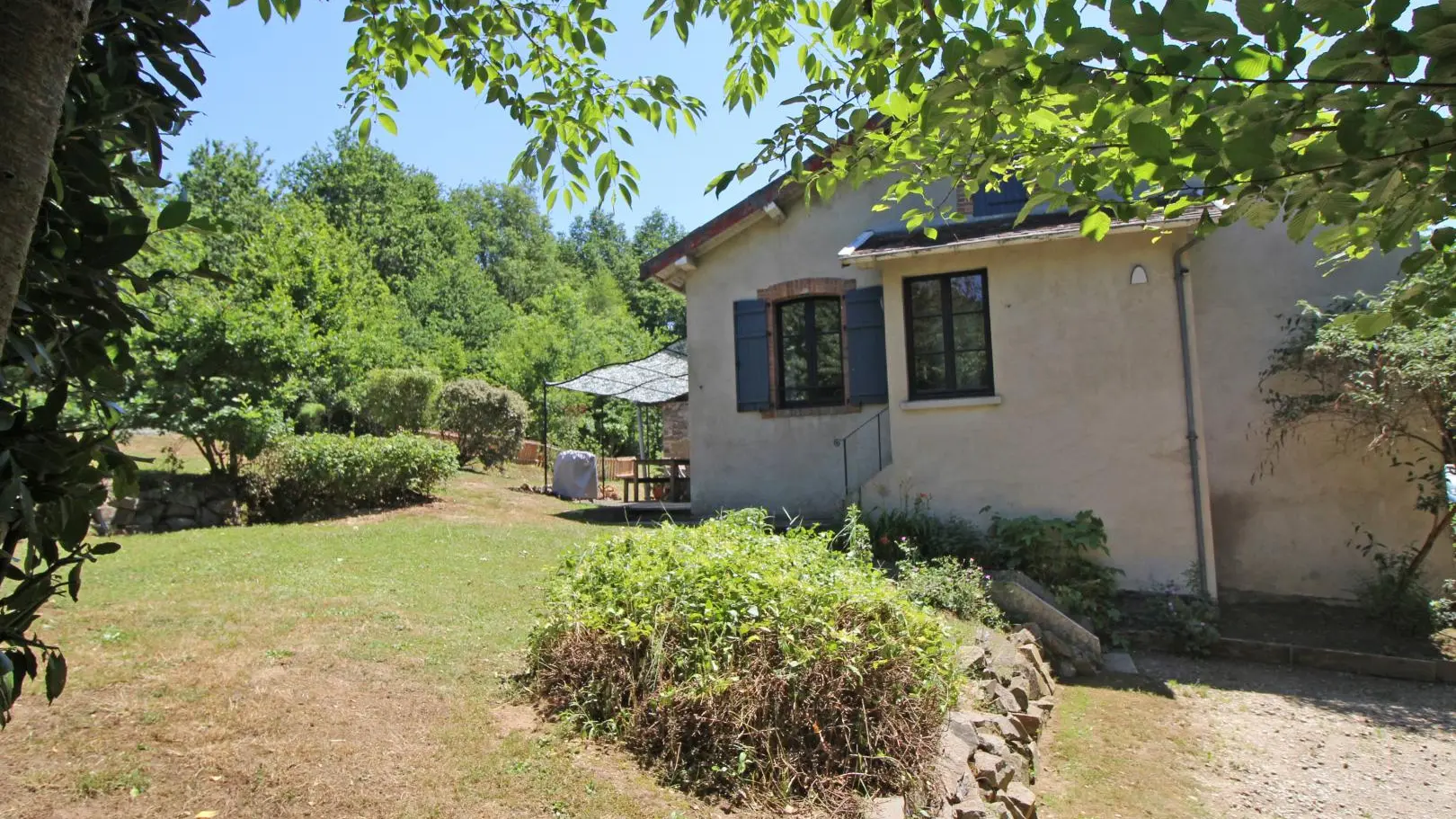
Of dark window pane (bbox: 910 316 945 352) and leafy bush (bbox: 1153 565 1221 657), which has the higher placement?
dark window pane (bbox: 910 316 945 352)

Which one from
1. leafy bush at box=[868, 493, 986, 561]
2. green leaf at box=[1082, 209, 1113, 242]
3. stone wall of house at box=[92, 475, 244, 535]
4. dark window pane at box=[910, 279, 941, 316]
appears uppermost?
dark window pane at box=[910, 279, 941, 316]

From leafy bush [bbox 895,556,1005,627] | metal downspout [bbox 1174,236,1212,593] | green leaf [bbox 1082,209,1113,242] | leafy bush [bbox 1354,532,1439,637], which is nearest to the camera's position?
green leaf [bbox 1082,209,1113,242]

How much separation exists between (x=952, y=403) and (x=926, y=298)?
1495 mm

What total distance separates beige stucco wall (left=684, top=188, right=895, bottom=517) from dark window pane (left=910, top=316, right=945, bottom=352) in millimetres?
1158

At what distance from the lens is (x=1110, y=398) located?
378 inches

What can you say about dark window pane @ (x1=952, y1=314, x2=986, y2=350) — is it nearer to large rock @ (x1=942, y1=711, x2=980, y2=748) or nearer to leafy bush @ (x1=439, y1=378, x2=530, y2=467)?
large rock @ (x1=942, y1=711, x2=980, y2=748)

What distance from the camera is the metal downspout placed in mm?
9211

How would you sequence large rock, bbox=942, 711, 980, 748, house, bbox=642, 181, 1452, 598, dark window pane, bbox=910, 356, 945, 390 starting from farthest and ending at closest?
dark window pane, bbox=910, 356, 945, 390, house, bbox=642, 181, 1452, 598, large rock, bbox=942, 711, 980, 748

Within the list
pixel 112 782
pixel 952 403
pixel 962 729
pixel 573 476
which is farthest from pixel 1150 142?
pixel 573 476

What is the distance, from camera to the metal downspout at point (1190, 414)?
921cm

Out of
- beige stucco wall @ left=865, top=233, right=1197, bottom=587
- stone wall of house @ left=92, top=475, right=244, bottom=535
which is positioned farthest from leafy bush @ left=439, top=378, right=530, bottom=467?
beige stucco wall @ left=865, top=233, right=1197, bottom=587

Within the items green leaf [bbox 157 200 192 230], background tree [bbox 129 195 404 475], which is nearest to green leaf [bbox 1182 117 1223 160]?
green leaf [bbox 157 200 192 230]

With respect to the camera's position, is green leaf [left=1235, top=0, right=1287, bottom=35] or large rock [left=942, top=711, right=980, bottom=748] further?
large rock [left=942, top=711, right=980, bottom=748]

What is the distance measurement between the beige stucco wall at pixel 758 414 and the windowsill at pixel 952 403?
1160mm
